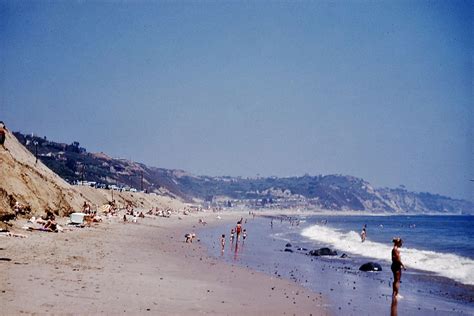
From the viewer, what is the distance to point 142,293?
12117 mm

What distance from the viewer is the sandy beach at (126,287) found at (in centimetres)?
1003

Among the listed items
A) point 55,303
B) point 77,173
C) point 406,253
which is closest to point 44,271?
point 55,303

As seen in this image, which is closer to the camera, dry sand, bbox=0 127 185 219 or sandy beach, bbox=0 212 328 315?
sandy beach, bbox=0 212 328 315

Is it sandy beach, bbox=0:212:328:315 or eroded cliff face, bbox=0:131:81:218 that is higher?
eroded cliff face, bbox=0:131:81:218

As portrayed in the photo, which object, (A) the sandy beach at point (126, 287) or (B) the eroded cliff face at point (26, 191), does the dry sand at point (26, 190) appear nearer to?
(B) the eroded cliff face at point (26, 191)

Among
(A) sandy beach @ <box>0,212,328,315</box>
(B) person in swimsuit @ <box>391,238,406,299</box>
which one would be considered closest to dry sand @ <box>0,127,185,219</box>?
(A) sandy beach @ <box>0,212,328,315</box>

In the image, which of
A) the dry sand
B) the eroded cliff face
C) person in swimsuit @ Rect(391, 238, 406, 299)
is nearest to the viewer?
person in swimsuit @ Rect(391, 238, 406, 299)

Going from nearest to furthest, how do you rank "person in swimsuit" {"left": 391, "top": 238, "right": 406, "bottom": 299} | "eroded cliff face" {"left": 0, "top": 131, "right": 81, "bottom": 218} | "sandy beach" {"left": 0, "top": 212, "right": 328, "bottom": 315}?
"sandy beach" {"left": 0, "top": 212, "right": 328, "bottom": 315} < "person in swimsuit" {"left": 391, "top": 238, "right": 406, "bottom": 299} < "eroded cliff face" {"left": 0, "top": 131, "right": 81, "bottom": 218}

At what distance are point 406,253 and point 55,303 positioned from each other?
30.0 m

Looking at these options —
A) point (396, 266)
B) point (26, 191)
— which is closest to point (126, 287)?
point (396, 266)

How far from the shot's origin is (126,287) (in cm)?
1262

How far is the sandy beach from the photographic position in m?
10.0

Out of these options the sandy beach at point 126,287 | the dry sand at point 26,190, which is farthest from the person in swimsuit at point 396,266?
the dry sand at point 26,190

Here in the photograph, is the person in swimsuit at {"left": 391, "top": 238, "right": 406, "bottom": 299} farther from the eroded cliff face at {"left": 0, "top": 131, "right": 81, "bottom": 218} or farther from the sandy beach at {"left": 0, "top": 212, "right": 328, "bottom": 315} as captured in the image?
the eroded cliff face at {"left": 0, "top": 131, "right": 81, "bottom": 218}
